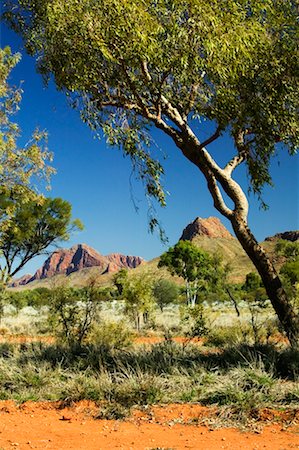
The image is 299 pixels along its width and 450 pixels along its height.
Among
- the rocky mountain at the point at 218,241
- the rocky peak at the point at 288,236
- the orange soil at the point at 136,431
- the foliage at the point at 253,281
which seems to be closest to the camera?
the orange soil at the point at 136,431

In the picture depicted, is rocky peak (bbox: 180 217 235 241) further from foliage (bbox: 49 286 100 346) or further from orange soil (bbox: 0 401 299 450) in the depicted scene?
orange soil (bbox: 0 401 299 450)

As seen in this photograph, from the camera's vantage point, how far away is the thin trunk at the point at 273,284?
8.09 m

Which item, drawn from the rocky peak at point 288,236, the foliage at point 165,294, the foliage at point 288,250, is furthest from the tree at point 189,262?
the rocky peak at point 288,236

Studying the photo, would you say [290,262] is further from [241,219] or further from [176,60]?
[176,60]

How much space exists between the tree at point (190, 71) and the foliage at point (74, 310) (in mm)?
3684

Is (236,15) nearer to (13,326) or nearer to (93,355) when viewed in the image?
(93,355)

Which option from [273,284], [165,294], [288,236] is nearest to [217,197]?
[273,284]

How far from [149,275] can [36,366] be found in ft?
40.1

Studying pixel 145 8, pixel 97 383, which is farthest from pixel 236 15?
pixel 97 383

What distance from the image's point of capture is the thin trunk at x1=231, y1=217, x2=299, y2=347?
8.09 meters

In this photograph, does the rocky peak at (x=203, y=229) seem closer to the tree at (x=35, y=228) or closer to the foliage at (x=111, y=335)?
the tree at (x=35, y=228)

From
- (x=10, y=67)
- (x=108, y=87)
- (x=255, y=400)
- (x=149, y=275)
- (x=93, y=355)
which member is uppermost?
(x=10, y=67)

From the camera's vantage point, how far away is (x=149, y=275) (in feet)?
→ 68.7

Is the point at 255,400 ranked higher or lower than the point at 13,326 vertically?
lower
